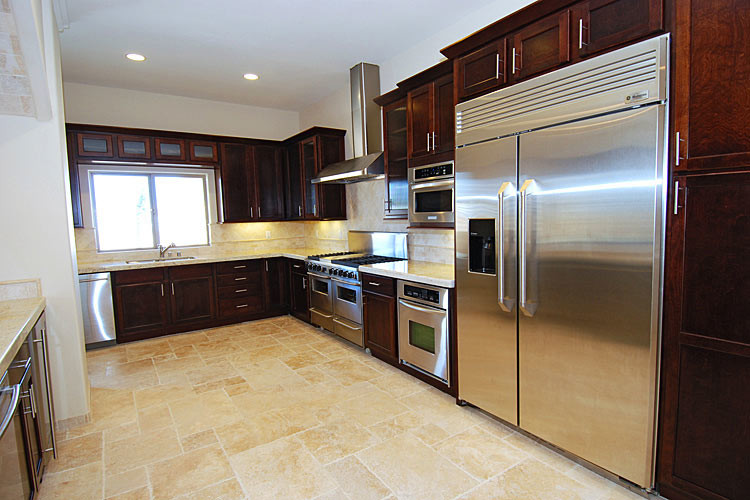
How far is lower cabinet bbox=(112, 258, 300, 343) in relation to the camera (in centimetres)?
461

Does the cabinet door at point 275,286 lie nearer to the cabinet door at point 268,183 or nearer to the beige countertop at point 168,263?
the beige countertop at point 168,263

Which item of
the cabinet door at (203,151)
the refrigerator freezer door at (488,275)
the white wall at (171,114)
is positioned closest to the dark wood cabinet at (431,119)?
the refrigerator freezer door at (488,275)

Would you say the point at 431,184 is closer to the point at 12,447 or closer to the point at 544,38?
the point at 544,38

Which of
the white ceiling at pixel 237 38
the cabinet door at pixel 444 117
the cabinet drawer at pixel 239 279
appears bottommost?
the cabinet drawer at pixel 239 279

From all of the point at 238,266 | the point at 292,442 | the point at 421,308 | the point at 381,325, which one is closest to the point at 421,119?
the point at 421,308

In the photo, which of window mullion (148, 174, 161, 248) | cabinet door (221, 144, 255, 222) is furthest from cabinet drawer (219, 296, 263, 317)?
window mullion (148, 174, 161, 248)

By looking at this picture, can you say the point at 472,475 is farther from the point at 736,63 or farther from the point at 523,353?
the point at 736,63

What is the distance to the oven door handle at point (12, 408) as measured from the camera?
1452 mm

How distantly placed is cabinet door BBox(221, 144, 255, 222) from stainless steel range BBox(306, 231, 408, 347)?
137 cm

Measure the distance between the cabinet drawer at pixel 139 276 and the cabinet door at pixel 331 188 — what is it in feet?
6.74

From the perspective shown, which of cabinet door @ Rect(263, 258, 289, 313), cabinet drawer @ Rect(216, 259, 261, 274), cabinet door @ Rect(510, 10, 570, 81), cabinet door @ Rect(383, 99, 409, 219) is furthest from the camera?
cabinet door @ Rect(263, 258, 289, 313)

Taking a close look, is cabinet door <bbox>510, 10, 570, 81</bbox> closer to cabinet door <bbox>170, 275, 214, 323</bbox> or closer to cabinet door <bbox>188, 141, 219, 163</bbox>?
cabinet door <bbox>188, 141, 219, 163</bbox>

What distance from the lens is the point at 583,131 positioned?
→ 1983mm

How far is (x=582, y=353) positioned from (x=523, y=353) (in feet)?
1.19
